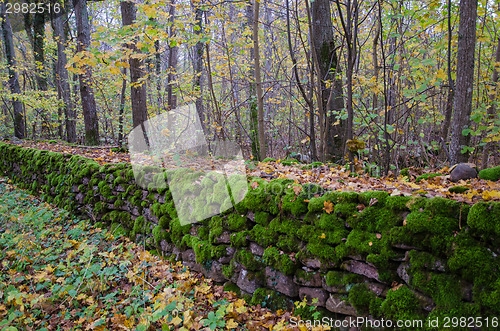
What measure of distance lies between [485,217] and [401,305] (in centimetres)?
86

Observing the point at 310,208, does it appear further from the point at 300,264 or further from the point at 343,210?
the point at 300,264

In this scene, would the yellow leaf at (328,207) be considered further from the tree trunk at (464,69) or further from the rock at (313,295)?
the tree trunk at (464,69)

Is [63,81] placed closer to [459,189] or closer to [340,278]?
[340,278]

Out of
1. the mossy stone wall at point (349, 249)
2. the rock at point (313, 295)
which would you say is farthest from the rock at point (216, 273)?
the rock at point (313, 295)

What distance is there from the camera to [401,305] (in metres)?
2.13

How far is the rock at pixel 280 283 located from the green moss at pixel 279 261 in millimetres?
69

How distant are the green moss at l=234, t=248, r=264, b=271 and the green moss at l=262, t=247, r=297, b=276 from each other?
0.12m

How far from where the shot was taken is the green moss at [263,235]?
2.99 metres

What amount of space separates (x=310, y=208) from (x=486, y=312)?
4.71 ft

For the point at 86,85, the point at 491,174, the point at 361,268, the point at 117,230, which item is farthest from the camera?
the point at 86,85

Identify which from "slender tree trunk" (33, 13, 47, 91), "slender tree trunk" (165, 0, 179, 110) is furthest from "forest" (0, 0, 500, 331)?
"slender tree trunk" (33, 13, 47, 91)

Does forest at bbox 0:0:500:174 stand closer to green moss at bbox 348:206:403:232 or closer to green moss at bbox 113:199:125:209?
green moss at bbox 348:206:403:232

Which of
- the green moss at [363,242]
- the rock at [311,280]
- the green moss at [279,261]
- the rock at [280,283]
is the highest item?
the green moss at [363,242]


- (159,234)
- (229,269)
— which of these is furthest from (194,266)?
(159,234)
